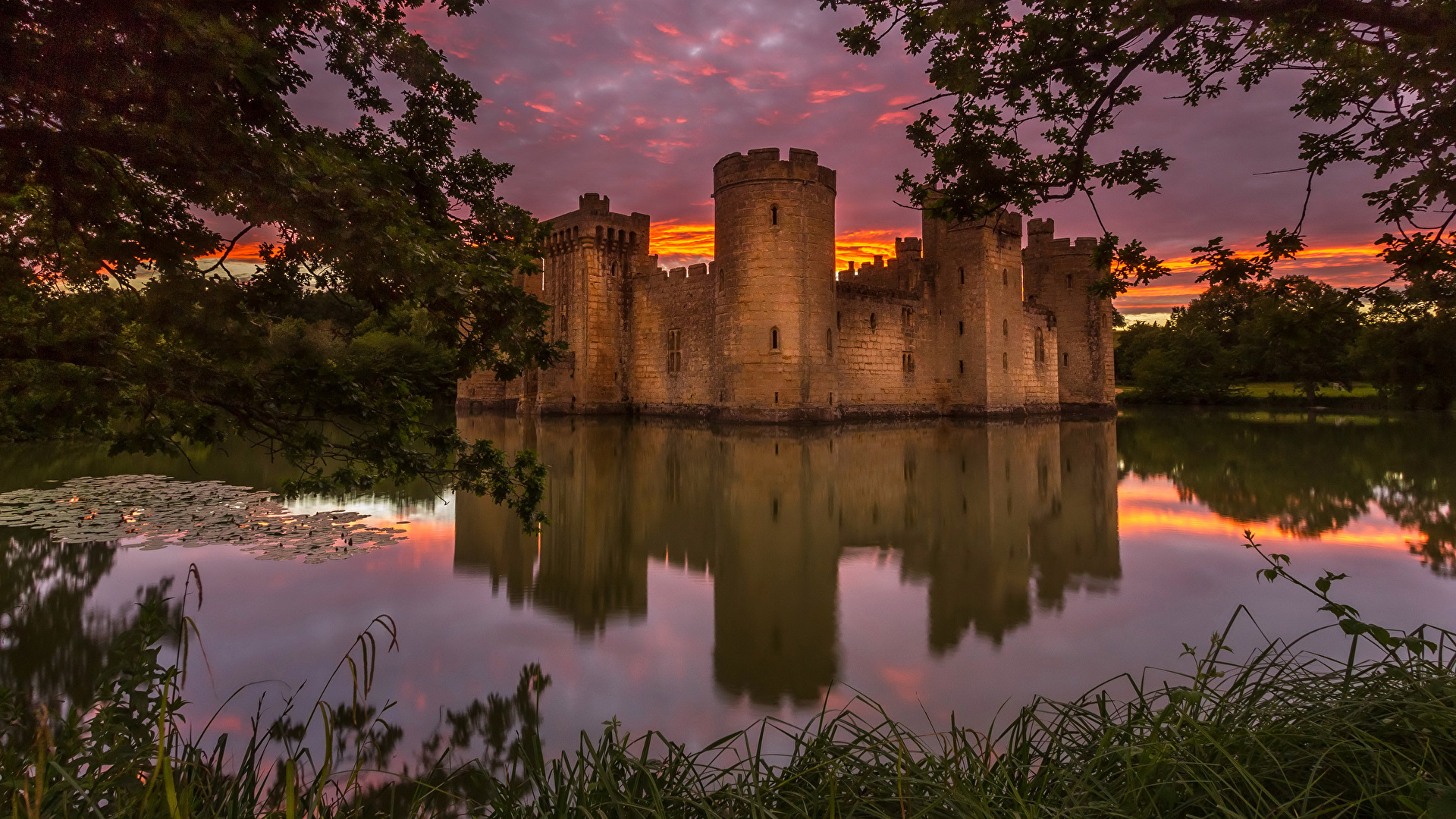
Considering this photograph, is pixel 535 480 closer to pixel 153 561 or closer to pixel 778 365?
pixel 153 561

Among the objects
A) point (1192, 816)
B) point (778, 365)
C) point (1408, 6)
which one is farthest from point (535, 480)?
point (778, 365)

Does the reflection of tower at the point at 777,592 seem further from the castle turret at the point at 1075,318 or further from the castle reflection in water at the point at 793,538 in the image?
the castle turret at the point at 1075,318

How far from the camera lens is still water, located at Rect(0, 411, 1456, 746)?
11.5 ft

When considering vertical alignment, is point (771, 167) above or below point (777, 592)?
above

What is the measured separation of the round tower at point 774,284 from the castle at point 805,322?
0.05 meters

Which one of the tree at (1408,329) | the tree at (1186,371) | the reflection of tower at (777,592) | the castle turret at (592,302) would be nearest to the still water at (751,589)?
the reflection of tower at (777,592)

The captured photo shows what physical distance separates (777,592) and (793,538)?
1.86m

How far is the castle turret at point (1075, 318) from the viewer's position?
3155 cm

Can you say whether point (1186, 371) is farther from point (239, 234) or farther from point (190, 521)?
point (239, 234)

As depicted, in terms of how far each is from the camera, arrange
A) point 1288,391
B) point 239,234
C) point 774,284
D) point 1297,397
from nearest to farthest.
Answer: point 239,234, point 774,284, point 1297,397, point 1288,391

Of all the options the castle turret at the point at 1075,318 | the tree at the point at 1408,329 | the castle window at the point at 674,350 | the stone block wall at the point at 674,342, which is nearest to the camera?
the tree at the point at 1408,329

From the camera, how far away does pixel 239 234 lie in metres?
2.80

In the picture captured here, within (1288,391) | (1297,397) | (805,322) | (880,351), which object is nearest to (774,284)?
(805,322)

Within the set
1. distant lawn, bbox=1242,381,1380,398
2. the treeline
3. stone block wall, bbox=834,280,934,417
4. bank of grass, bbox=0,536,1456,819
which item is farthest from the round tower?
distant lawn, bbox=1242,381,1380,398
